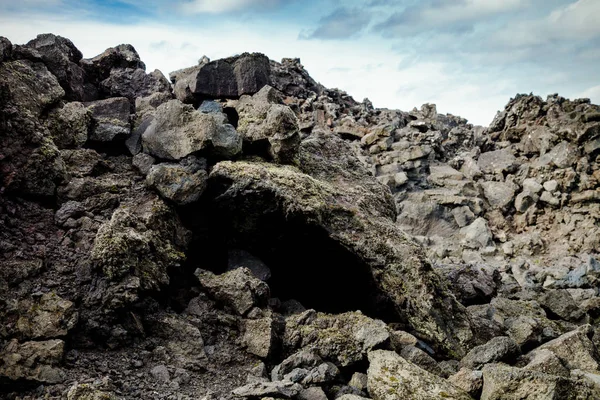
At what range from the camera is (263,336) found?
30.7 feet

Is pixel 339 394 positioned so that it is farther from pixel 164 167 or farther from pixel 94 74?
pixel 94 74

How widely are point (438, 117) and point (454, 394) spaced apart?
43.1 meters

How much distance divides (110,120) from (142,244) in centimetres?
490

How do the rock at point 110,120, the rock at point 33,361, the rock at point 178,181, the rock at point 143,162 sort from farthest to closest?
the rock at point 110,120, the rock at point 143,162, the rock at point 178,181, the rock at point 33,361

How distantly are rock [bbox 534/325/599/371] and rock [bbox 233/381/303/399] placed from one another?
6.53m

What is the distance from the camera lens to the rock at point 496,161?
3212 cm

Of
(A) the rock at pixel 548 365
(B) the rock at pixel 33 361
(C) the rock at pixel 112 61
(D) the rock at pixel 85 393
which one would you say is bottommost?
(A) the rock at pixel 548 365

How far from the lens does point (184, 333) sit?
914 centimetres

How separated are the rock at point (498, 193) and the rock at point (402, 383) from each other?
24059 mm

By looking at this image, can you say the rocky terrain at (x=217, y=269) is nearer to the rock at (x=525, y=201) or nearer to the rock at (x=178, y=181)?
the rock at (x=178, y=181)

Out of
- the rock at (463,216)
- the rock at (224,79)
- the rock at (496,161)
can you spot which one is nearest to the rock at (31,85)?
the rock at (224,79)

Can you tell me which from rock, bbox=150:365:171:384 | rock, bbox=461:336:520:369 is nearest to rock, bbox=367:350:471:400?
rock, bbox=461:336:520:369

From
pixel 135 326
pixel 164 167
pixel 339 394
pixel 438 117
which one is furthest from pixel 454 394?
pixel 438 117

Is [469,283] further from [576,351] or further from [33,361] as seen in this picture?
[33,361]
